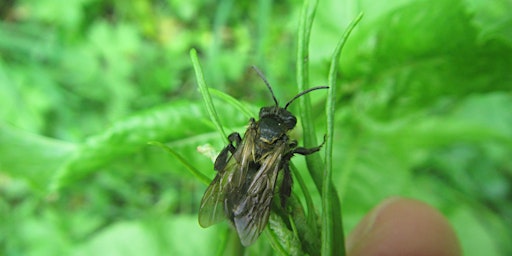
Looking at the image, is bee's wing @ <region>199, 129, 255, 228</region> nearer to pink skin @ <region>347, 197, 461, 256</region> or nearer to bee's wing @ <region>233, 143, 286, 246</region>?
bee's wing @ <region>233, 143, 286, 246</region>

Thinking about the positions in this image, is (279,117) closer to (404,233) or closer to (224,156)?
(224,156)

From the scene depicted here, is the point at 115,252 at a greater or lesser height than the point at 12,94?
lesser

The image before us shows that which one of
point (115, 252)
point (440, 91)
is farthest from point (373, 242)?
point (115, 252)

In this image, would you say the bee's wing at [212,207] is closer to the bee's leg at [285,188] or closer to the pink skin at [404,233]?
the bee's leg at [285,188]

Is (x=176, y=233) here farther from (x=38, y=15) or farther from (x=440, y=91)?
(x=38, y=15)

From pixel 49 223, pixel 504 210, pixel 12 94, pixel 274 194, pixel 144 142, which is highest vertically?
pixel 12 94

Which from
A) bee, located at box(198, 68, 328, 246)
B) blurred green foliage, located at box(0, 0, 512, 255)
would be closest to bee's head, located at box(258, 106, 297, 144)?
bee, located at box(198, 68, 328, 246)
